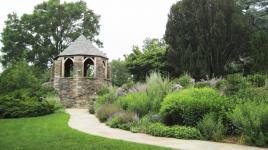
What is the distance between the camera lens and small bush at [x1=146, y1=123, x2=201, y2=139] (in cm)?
834

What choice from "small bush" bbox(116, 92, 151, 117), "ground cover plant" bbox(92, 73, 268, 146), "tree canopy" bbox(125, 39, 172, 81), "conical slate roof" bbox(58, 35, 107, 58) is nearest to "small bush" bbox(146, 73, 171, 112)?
"ground cover plant" bbox(92, 73, 268, 146)

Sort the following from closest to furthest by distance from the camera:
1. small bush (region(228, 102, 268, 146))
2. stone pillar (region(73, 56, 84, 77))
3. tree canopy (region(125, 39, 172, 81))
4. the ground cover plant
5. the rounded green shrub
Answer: small bush (region(228, 102, 268, 146)) < the ground cover plant < the rounded green shrub < stone pillar (region(73, 56, 84, 77)) < tree canopy (region(125, 39, 172, 81))

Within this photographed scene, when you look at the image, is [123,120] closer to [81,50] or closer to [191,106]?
[191,106]

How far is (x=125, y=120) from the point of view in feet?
35.1

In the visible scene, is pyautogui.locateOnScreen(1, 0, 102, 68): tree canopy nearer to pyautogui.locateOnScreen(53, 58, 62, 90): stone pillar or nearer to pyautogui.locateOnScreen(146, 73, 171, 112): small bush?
pyautogui.locateOnScreen(53, 58, 62, 90): stone pillar

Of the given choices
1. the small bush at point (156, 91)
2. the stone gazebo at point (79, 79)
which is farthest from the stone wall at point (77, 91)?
the small bush at point (156, 91)

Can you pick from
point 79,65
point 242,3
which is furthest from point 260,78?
point 242,3

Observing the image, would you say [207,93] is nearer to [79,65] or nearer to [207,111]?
[207,111]

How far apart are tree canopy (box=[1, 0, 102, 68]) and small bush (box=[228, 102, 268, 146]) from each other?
3146 cm

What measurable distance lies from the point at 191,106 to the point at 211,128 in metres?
0.94

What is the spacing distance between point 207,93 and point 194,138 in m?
1.71

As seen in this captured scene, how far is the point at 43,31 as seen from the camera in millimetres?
37688

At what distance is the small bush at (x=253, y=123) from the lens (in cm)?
728

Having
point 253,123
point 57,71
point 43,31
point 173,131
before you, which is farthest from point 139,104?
point 43,31
